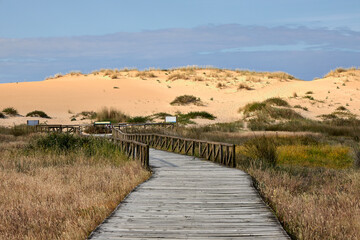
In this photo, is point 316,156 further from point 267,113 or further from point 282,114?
point 267,113

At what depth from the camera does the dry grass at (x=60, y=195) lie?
25.3ft

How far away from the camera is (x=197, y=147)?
21125 millimetres

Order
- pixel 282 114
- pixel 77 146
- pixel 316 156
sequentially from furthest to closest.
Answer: pixel 282 114
pixel 316 156
pixel 77 146

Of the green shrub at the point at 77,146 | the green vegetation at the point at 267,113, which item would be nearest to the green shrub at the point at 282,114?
the green vegetation at the point at 267,113

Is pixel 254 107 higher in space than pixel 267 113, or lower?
higher

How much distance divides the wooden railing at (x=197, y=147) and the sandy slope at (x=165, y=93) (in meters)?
22.2

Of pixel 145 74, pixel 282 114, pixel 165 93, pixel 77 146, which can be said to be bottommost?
pixel 77 146

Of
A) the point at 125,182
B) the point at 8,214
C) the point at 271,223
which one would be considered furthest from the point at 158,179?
the point at 271,223

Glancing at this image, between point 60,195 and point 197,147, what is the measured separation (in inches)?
463

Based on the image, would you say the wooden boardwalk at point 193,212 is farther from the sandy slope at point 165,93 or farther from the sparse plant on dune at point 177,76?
the sparse plant on dune at point 177,76

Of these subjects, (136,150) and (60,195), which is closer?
(60,195)

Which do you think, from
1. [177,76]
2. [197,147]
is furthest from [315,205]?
[177,76]

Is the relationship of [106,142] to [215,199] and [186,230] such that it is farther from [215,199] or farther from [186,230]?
[186,230]

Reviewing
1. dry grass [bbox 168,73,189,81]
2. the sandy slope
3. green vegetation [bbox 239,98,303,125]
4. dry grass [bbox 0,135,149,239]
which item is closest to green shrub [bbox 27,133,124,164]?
dry grass [bbox 0,135,149,239]
